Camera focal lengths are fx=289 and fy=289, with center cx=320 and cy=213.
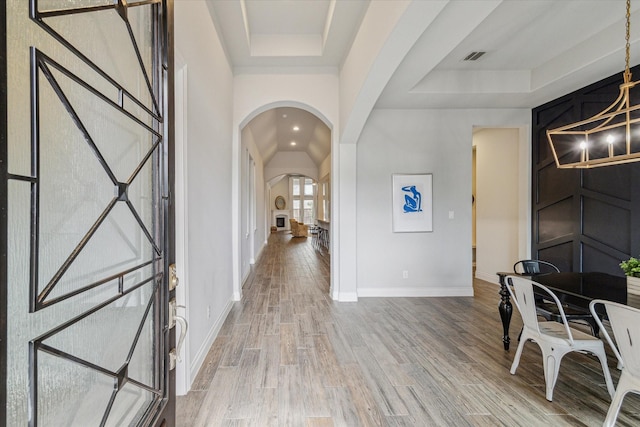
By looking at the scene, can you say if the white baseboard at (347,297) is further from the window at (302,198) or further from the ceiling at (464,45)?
the window at (302,198)

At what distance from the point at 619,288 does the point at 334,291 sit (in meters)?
2.94

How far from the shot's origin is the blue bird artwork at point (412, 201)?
14.5ft

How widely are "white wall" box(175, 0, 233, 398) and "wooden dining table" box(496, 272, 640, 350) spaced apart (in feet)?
A: 8.80

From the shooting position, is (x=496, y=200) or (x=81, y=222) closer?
(x=81, y=222)

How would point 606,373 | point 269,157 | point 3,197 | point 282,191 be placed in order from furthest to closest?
point 282,191
point 269,157
point 606,373
point 3,197

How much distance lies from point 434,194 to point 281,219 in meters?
13.2

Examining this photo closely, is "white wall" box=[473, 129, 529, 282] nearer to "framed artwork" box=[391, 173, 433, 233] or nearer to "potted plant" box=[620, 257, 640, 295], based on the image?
"framed artwork" box=[391, 173, 433, 233]

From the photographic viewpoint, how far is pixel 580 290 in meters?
2.23

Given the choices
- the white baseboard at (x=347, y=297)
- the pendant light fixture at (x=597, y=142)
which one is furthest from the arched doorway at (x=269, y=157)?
the pendant light fixture at (x=597, y=142)

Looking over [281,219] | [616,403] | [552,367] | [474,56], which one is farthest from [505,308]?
[281,219]

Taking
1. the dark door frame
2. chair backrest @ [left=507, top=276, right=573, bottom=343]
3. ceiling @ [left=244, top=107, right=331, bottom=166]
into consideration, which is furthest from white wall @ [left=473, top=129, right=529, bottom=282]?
the dark door frame

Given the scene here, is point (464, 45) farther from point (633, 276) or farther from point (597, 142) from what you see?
point (633, 276)

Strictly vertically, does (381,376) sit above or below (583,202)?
below

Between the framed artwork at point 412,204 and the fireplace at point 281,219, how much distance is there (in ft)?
42.3
